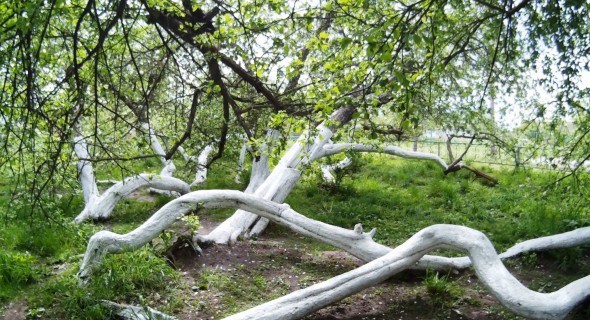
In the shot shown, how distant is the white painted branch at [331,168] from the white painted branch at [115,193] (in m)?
2.82

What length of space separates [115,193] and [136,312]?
4.36 metres

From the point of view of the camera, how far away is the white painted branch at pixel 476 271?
176 inches

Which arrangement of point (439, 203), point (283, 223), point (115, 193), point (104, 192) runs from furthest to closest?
point (439, 203)
point (104, 192)
point (115, 193)
point (283, 223)

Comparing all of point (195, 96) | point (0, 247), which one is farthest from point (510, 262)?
point (0, 247)

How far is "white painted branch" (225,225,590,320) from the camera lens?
4473mm

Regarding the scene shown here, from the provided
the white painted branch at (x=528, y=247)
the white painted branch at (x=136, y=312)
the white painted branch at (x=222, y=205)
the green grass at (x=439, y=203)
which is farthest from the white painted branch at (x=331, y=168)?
the white painted branch at (x=136, y=312)

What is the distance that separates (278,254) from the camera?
6.78 m

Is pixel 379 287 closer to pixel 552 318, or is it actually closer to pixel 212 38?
pixel 552 318

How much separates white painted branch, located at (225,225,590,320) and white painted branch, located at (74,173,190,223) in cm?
413

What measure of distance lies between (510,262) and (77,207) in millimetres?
7180

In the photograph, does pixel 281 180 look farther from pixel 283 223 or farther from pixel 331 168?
pixel 331 168

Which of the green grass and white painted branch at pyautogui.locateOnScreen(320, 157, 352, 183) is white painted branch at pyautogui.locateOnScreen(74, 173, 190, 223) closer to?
the green grass

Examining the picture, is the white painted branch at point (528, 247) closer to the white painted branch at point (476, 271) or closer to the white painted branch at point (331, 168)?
the white painted branch at point (476, 271)

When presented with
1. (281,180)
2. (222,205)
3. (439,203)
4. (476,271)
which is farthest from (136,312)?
(439,203)
